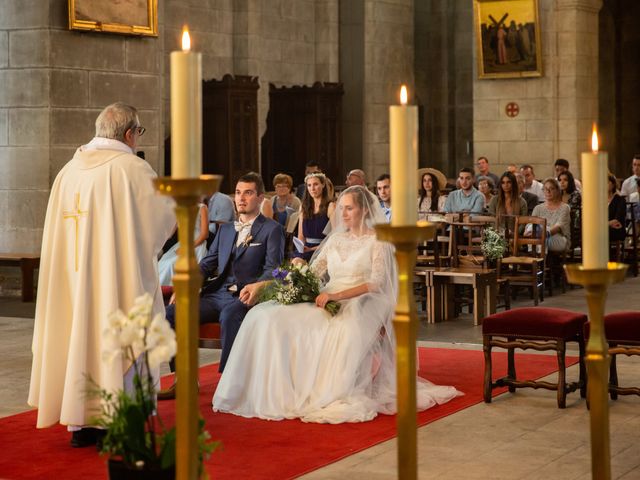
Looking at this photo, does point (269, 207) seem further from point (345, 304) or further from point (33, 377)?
point (33, 377)

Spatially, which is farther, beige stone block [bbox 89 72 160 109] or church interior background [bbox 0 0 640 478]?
beige stone block [bbox 89 72 160 109]

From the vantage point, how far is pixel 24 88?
1233cm

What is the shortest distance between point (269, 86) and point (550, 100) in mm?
4755

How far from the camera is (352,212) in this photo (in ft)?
23.7

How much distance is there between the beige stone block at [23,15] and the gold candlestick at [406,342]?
10.2 meters

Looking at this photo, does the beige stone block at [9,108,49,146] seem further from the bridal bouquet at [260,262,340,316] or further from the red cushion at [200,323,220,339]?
the bridal bouquet at [260,262,340,316]

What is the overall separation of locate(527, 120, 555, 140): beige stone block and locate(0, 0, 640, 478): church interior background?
16 millimetres

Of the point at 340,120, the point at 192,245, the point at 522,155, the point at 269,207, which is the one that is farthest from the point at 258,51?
the point at 192,245

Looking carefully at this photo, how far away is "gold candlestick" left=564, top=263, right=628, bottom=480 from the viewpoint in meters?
2.56

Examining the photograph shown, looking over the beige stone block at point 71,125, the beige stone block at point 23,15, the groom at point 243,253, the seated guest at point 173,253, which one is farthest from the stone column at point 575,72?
the groom at point 243,253

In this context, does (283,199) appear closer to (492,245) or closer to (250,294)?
(492,245)

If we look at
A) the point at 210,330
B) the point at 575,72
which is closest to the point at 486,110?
the point at 575,72

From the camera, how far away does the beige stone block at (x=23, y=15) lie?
1214 centimetres

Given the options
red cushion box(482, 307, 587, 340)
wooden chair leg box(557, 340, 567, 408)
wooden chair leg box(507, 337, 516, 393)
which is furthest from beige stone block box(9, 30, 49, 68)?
wooden chair leg box(557, 340, 567, 408)
